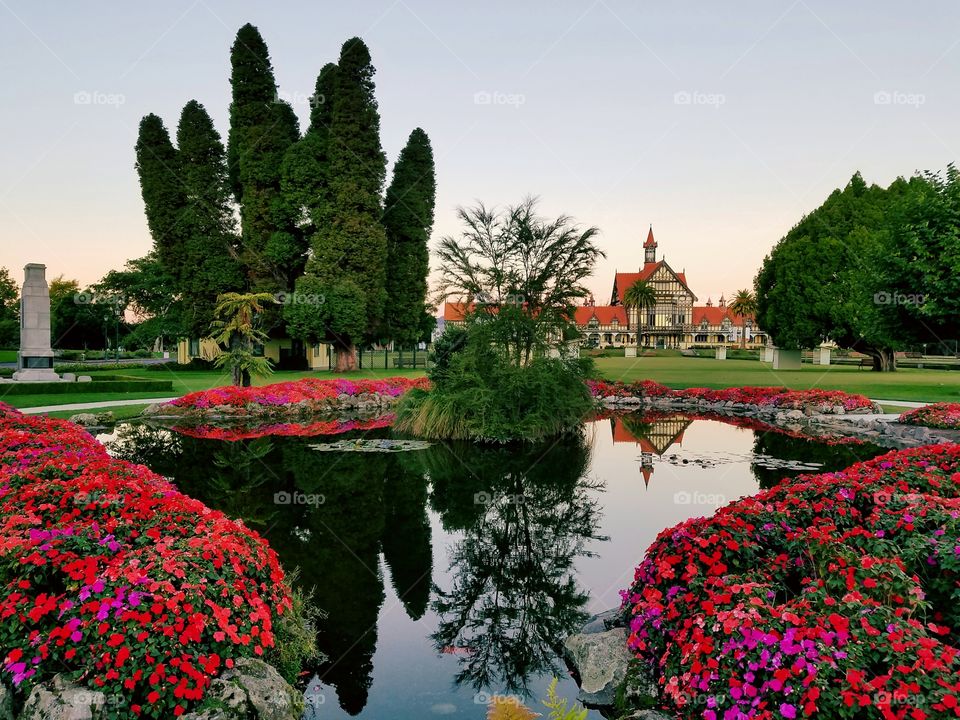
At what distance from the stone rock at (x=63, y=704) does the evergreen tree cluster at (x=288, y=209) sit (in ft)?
102

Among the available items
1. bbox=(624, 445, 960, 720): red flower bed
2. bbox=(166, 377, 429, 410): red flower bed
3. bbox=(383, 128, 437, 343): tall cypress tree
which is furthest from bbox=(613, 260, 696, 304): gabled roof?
bbox=(624, 445, 960, 720): red flower bed

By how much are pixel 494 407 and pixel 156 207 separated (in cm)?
3188

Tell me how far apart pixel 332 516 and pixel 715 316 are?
103 m

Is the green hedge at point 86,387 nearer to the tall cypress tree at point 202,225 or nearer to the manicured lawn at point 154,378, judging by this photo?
the manicured lawn at point 154,378

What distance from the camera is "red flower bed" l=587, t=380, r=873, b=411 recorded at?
67.7 feet

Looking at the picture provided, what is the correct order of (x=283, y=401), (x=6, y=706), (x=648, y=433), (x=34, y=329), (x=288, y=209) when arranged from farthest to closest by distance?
(x=288, y=209) < (x=34, y=329) < (x=283, y=401) < (x=648, y=433) < (x=6, y=706)

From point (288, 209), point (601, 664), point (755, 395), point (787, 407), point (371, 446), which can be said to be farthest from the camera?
point (288, 209)

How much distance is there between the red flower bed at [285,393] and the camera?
2042 cm

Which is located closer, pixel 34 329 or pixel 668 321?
pixel 34 329

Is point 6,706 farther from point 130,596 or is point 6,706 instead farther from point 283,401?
point 283,401

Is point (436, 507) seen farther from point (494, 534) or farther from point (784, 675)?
point (784, 675)

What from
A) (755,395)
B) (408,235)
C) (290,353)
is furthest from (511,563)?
(290,353)

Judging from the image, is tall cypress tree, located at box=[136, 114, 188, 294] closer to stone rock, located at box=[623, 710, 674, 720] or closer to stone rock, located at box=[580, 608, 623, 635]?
stone rock, located at box=[580, 608, 623, 635]

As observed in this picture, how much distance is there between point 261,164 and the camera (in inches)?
1436
